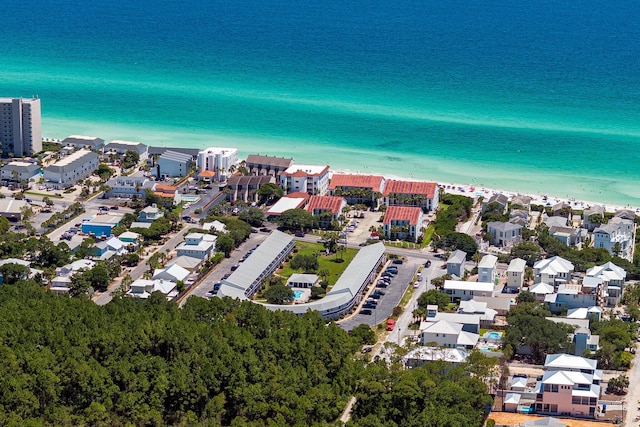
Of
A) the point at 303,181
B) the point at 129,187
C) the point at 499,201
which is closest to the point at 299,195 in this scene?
the point at 303,181

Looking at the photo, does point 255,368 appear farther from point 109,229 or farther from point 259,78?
point 259,78

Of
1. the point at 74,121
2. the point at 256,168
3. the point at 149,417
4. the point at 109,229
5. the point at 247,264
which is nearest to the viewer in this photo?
the point at 149,417

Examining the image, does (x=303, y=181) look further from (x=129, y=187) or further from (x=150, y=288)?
(x=150, y=288)

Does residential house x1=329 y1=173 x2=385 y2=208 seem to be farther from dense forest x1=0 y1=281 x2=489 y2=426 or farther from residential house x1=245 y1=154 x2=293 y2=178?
dense forest x1=0 y1=281 x2=489 y2=426

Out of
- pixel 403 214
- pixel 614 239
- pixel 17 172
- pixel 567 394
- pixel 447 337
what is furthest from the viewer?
pixel 17 172

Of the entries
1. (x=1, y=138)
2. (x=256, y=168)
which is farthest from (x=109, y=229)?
(x=1, y=138)

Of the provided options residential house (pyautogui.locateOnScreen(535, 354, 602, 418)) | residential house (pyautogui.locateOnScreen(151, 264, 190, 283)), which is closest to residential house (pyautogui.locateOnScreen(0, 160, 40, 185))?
residential house (pyautogui.locateOnScreen(151, 264, 190, 283))
